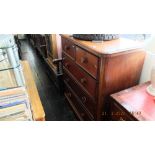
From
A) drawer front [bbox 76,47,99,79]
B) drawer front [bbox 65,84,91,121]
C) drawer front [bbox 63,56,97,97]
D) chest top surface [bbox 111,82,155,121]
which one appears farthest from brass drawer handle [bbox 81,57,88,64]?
drawer front [bbox 65,84,91,121]

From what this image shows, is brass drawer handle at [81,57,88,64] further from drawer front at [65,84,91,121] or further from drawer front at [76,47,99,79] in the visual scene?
drawer front at [65,84,91,121]

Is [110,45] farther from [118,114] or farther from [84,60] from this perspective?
[118,114]

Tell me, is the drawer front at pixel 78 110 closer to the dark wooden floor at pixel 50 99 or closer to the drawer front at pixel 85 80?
the dark wooden floor at pixel 50 99

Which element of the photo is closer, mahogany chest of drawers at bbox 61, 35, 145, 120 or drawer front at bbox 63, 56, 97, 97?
mahogany chest of drawers at bbox 61, 35, 145, 120

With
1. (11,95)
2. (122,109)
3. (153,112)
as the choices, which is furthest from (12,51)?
(153,112)

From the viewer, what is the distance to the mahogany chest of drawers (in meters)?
0.94

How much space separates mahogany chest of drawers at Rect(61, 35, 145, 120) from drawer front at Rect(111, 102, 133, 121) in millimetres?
132

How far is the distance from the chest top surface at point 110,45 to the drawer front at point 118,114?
324mm

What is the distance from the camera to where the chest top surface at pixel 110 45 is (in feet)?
2.99

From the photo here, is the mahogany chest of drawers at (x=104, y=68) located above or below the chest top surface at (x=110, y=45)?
below

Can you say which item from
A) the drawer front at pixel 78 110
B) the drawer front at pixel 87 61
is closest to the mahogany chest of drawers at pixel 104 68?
the drawer front at pixel 87 61

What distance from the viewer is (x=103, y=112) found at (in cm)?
114
